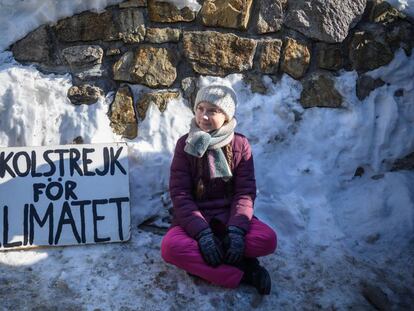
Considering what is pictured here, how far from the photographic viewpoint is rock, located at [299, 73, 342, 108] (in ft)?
9.55

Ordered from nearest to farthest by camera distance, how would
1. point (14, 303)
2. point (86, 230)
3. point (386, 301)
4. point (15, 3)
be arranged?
point (14, 303) < point (386, 301) < point (86, 230) < point (15, 3)

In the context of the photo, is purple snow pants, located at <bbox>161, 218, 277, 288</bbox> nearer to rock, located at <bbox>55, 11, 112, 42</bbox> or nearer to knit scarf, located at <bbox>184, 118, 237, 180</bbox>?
knit scarf, located at <bbox>184, 118, 237, 180</bbox>

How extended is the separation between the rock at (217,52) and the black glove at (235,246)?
1043 mm

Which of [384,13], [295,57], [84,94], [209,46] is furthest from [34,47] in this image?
[384,13]

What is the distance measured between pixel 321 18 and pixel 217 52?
2.12ft

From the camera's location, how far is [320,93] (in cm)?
291

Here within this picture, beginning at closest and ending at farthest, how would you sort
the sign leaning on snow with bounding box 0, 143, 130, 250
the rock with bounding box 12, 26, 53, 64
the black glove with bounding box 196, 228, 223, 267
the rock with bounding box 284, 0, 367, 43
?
the black glove with bounding box 196, 228, 223, 267 < the sign leaning on snow with bounding box 0, 143, 130, 250 < the rock with bounding box 12, 26, 53, 64 < the rock with bounding box 284, 0, 367, 43

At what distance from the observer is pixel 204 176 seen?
7.91ft

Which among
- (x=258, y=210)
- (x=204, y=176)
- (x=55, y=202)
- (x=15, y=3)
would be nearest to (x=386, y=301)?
(x=258, y=210)

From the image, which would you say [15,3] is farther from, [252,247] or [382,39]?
[382,39]

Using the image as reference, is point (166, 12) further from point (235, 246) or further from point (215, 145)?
point (235, 246)

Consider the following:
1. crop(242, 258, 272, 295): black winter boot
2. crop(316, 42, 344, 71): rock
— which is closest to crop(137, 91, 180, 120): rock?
crop(316, 42, 344, 71): rock

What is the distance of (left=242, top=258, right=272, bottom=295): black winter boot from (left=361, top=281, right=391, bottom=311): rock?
46 cm

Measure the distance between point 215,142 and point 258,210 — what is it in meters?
0.61
